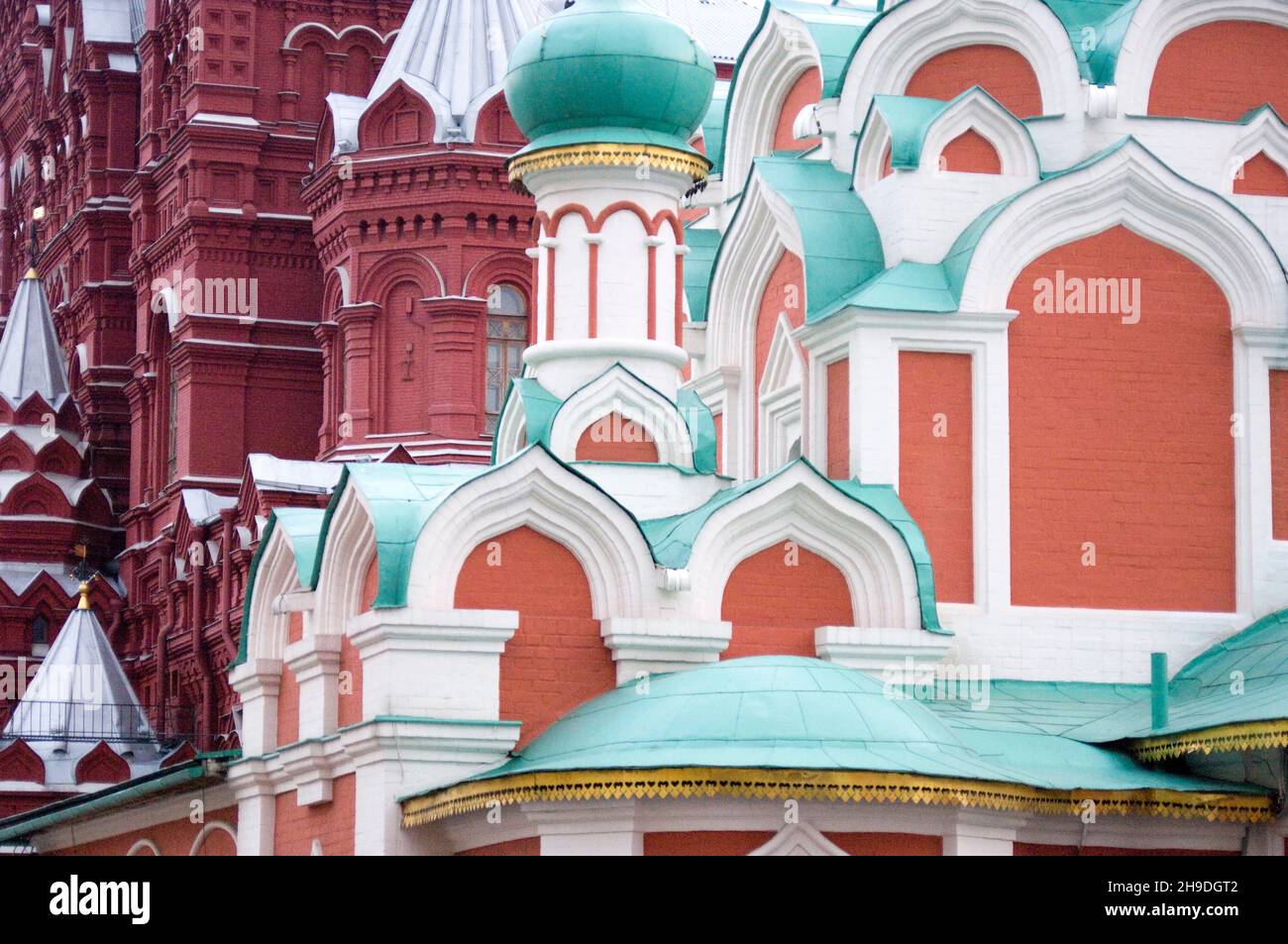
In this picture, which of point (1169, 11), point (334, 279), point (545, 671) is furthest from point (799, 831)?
point (334, 279)

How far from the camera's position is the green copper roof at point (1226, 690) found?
47.0 feet

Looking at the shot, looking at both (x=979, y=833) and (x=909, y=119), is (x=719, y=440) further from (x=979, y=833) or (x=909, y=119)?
(x=979, y=833)

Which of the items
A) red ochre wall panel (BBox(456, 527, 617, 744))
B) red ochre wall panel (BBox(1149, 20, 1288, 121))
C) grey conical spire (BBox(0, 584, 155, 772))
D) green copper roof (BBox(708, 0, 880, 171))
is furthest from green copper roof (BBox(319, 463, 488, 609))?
grey conical spire (BBox(0, 584, 155, 772))

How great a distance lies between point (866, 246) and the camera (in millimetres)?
16719

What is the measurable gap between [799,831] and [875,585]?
247 cm

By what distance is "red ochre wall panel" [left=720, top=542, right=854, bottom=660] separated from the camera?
15566 mm

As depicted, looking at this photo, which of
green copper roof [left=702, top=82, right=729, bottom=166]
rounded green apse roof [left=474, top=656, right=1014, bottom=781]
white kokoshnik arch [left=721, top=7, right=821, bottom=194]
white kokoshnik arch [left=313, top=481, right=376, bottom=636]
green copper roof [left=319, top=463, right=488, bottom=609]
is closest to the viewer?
rounded green apse roof [left=474, top=656, right=1014, bottom=781]

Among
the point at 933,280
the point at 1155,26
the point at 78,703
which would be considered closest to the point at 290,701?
the point at 933,280

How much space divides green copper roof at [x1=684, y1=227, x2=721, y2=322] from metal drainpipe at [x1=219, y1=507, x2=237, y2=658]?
1250cm

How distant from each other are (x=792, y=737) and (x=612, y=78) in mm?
5170

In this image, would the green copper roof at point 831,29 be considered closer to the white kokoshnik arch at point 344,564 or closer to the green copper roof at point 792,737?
the white kokoshnik arch at point 344,564

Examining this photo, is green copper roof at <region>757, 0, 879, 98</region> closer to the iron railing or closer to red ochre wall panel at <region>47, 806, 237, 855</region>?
red ochre wall panel at <region>47, 806, 237, 855</region>

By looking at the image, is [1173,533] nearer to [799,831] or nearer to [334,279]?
[799,831]

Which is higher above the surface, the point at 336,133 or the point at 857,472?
the point at 336,133
